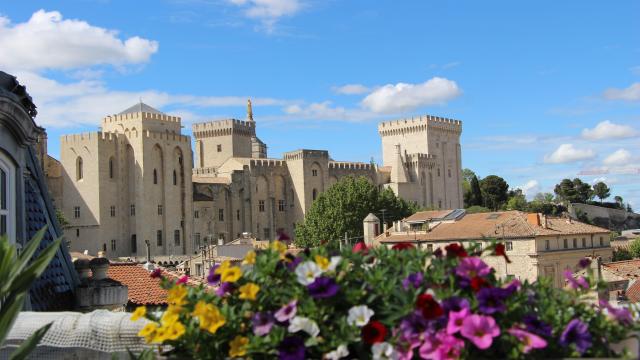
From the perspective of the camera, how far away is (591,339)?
2.88m

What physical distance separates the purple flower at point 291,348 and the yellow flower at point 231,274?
12.7 inches

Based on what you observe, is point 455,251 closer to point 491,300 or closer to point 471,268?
point 471,268

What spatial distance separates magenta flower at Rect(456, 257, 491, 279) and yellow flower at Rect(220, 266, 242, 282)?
84cm

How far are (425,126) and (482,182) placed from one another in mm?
22609

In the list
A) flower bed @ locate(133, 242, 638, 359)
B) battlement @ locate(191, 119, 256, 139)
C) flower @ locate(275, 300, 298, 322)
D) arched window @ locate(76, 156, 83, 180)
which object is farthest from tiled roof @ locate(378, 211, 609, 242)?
battlement @ locate(191, 119, 256, 139)

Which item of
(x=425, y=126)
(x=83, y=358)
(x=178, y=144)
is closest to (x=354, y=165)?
(x=425, y=126)

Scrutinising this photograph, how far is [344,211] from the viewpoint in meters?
66.2

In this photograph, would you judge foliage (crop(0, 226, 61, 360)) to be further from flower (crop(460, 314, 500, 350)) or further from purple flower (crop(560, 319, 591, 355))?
purple flower (crop(560, 319, 591, 355))

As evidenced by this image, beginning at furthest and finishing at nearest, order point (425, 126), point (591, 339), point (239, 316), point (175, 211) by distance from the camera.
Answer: point (425, 126), point (175, 211), point (239, 316), point (591, 339)

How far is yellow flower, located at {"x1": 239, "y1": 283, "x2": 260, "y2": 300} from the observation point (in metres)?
3.05

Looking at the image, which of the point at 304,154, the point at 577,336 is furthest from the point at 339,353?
the point at 304,154

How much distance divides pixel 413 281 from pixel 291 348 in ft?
1.67

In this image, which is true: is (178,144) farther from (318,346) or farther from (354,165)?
(318,346)

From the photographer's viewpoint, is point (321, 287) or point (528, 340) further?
point (321, 287)
